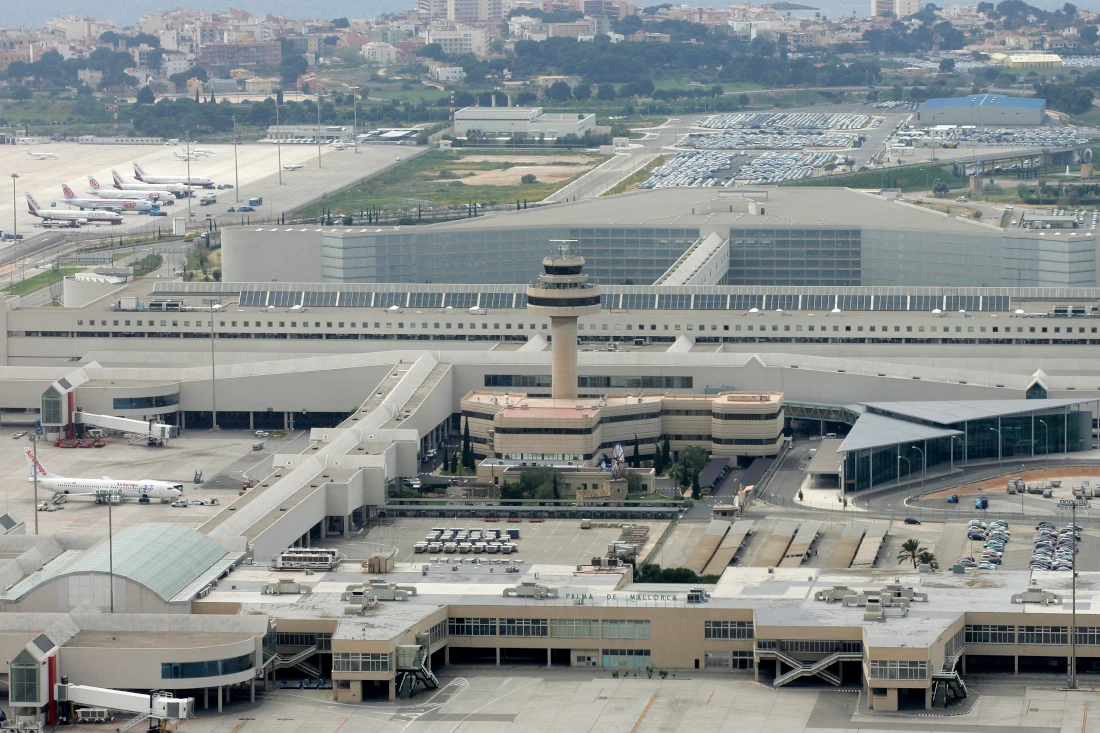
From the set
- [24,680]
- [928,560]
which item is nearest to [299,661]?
[24,680]

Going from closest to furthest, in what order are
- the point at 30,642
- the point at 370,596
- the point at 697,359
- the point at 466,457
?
the point at 30,642
the point at 370,596
the point at 466,457
the point at 697,359

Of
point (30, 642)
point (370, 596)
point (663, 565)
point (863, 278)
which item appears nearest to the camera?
point (30, 642)

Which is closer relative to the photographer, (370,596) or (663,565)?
(370,596)

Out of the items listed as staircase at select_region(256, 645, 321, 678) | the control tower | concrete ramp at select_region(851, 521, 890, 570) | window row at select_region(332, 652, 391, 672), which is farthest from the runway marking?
the control tower

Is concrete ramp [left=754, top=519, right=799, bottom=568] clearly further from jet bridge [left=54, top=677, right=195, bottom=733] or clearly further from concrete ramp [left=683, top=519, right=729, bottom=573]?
jet bridge [left=54, top=677, right=195, bottom=733]

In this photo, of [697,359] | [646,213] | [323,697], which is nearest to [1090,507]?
[697,359]

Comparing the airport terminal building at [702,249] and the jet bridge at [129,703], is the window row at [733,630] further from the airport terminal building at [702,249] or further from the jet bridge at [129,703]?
the airport terminal building at [702,249]

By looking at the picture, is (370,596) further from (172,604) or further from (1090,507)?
(1090,507)
